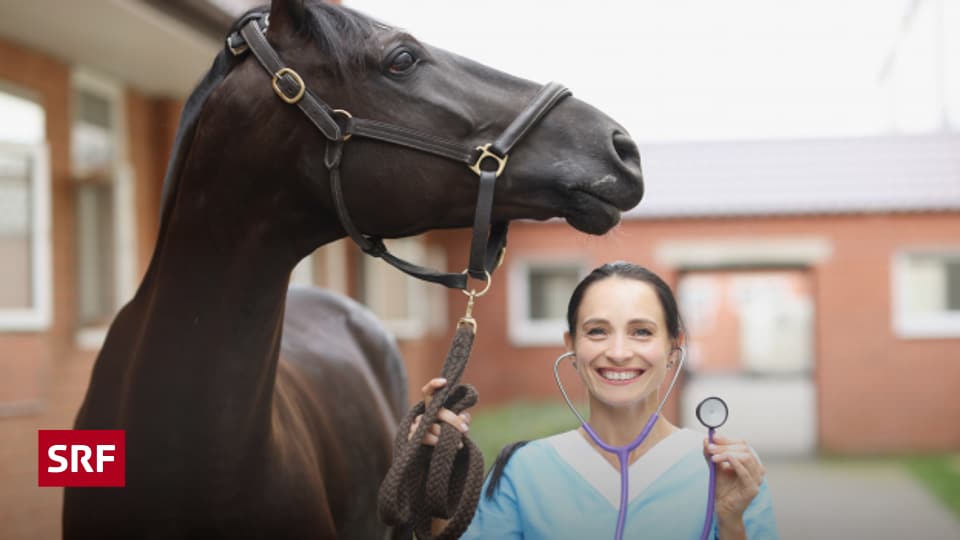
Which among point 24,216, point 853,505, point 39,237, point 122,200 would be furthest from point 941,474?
point 24,216

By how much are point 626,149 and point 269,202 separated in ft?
2.58

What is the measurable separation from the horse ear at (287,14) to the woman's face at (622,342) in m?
0.89

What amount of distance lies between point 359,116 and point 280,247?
0.35m

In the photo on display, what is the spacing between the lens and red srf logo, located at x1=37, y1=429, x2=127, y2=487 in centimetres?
222

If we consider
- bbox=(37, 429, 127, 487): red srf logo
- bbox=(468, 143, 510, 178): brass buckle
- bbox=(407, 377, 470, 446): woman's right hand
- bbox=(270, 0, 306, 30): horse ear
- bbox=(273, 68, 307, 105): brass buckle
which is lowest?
bbox=(37, 429, 127, 487): red srf logo

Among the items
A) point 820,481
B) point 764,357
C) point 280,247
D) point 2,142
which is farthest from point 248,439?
point 764,357

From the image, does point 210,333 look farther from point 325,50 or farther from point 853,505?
point 853,505

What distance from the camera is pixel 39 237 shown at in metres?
5.88

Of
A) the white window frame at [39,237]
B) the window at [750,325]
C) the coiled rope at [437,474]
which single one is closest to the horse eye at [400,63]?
the coiled rope at [437,474]

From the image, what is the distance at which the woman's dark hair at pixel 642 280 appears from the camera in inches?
72.4

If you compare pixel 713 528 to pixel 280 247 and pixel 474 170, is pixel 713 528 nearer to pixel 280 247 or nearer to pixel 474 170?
pixel 474 170

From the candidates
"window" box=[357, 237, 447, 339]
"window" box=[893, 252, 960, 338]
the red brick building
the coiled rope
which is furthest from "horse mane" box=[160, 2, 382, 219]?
"window" box=[893, 252, 960, 338]

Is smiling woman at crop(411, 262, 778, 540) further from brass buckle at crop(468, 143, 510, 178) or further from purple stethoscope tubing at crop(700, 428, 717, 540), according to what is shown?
brass buckle at crop(468, 143, 510, 178)

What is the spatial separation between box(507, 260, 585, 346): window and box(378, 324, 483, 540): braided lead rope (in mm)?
13635
